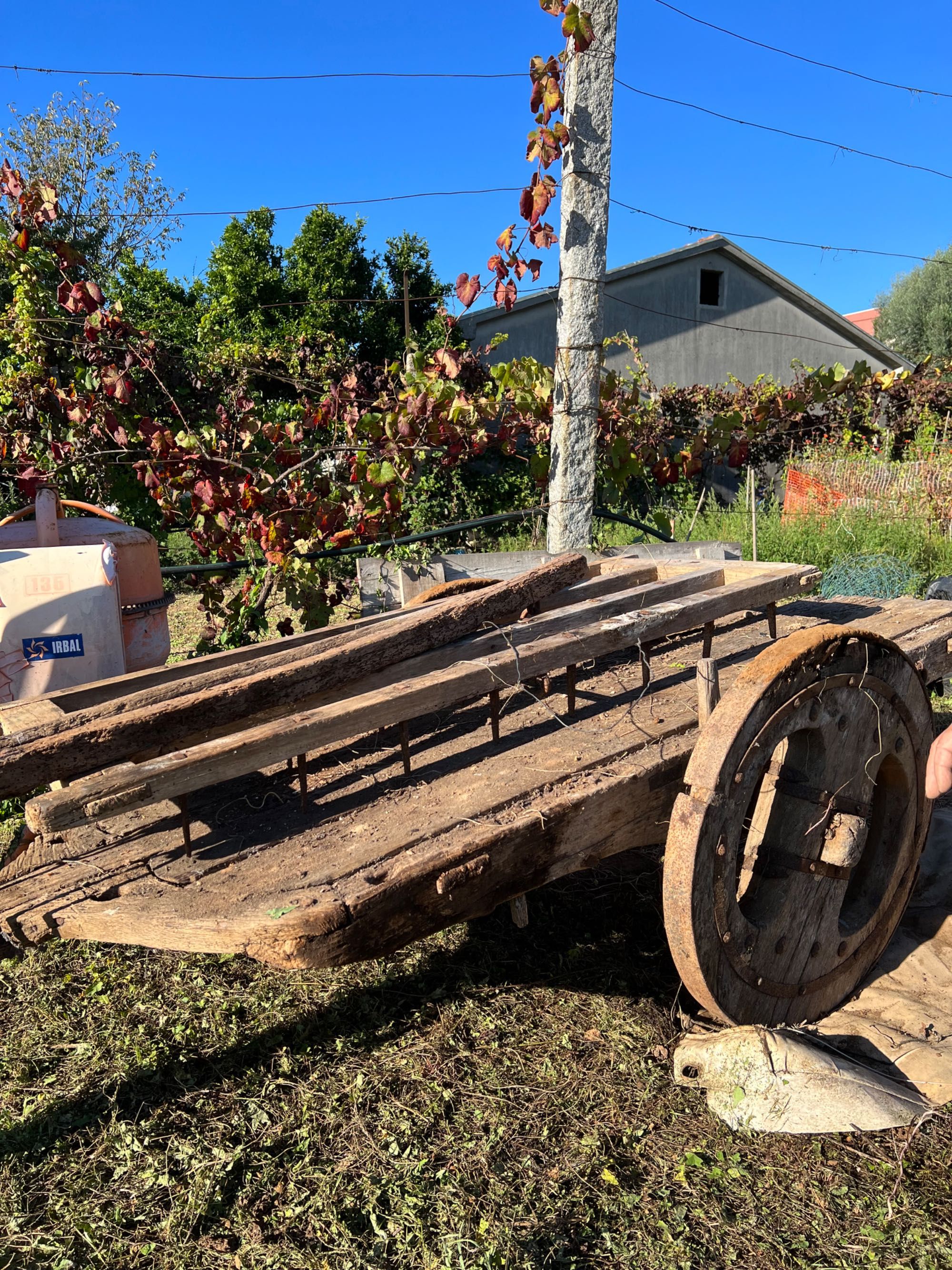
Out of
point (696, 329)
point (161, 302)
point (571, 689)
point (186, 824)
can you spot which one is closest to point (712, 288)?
point (696, 329)

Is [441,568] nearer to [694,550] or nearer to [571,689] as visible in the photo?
[694,550]

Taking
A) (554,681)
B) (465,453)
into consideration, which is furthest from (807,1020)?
(465,453)

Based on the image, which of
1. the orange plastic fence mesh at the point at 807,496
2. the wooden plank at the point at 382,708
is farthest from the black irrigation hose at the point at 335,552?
the orange plastic fence mesh at the point at 807,496

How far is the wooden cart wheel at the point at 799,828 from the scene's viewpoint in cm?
218

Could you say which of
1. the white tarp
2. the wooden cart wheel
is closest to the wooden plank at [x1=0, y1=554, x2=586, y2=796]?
the wooden cart wheel

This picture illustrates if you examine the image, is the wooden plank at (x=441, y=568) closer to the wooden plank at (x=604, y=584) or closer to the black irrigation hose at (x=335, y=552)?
the black irrigation hose at (x=335, y=552)

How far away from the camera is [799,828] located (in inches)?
97.2

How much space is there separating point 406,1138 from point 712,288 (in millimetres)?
20849

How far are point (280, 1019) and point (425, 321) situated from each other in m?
18.6

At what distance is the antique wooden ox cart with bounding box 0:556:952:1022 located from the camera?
1.89 metres

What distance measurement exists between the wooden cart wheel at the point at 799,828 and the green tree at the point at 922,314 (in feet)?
102

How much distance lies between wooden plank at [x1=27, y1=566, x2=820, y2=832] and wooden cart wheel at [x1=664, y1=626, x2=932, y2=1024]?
17.6 inches

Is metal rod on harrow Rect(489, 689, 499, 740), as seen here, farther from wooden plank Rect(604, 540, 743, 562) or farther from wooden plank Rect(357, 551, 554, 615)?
wooden plank Rect(357, 551, 554, 615)

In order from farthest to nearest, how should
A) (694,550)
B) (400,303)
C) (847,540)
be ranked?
(400,303)
(847,540)
(694,550)
